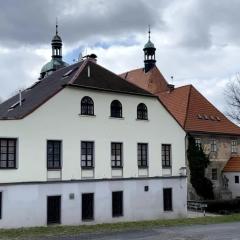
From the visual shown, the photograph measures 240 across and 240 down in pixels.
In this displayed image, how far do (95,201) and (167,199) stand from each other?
615 centimetres

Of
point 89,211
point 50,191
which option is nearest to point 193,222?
point 89,211

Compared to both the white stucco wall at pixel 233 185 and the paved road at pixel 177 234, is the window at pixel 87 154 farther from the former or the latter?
the white stucco wall at pixel 233 185

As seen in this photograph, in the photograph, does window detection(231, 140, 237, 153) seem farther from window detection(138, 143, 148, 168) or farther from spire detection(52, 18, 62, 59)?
spire detection(52, 18, 62, 59)

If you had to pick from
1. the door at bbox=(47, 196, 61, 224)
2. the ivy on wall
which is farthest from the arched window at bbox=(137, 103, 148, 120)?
the ivy on wall

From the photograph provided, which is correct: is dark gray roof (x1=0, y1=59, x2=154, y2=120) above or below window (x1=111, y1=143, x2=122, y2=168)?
above

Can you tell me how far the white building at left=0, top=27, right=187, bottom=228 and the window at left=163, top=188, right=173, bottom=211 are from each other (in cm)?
7

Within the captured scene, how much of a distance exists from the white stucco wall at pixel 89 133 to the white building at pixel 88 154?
0.05 m

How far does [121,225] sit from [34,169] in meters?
5.78

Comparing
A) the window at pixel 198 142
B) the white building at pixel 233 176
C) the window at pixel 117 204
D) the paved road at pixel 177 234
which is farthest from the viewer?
the white building at pixel 233 176

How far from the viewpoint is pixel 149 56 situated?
62.9 metres

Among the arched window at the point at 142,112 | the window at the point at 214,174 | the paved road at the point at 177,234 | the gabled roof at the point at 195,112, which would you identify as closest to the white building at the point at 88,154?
the arched window at the point at 142,112

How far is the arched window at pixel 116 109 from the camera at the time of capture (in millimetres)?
29920

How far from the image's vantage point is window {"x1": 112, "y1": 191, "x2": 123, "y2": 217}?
29.1 m

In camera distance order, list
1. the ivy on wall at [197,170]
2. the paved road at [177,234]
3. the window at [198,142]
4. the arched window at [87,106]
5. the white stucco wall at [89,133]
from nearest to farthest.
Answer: the paved road at [177,234]
the white stucco wall at [89,133]
the arched window at [87,106]
the ivy on wall at [197,170]
the window at [198,142]
